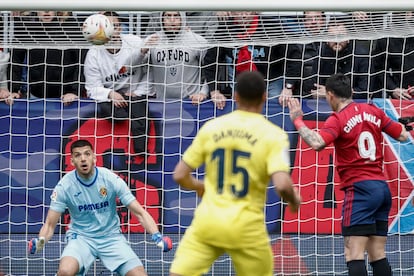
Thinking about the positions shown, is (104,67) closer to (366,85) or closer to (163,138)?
(163,138)

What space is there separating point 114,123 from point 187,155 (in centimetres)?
410

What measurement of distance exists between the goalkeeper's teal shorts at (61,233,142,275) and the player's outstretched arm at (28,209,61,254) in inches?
8.4

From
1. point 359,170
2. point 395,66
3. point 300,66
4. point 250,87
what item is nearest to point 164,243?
point 359,170

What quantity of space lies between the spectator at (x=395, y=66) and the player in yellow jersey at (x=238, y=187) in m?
4.26

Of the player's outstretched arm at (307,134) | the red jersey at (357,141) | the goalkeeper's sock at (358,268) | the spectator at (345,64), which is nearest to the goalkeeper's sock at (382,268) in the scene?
the goalkeeper's sock at (358,268)

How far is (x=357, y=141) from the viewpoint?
7.50 m

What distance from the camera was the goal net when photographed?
9.59 m

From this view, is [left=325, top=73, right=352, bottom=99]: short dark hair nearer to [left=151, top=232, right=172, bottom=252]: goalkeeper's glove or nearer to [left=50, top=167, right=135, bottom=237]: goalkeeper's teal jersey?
[left=151, top=232, right=172, bottom=252]: goalkeeper's glove

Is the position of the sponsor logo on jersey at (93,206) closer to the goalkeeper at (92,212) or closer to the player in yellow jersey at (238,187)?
the goalkeeper at (92,212)

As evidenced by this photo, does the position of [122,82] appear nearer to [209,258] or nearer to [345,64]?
[345,64]

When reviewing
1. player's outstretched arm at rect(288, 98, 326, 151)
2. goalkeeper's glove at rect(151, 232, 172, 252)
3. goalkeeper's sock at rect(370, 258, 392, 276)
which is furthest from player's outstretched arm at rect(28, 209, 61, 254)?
goalkeeper's sock at rect(370, 258, 392, 276)

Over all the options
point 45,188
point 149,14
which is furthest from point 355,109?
point 45,188

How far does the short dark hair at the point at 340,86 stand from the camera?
7.52m

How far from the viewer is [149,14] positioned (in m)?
9.60
